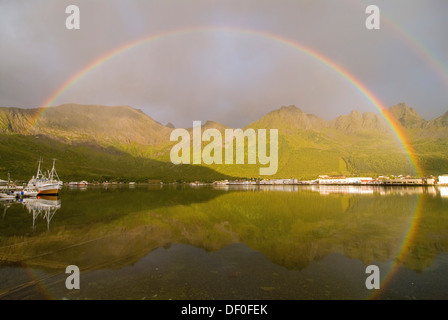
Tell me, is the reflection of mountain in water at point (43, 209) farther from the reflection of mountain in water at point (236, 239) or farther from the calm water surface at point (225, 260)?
the calm water surface at point (225, 260)

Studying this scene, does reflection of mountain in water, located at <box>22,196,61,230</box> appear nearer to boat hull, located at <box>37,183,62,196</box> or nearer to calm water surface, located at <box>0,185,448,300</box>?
calm water surface, located at <box>0,185,448,300</box>

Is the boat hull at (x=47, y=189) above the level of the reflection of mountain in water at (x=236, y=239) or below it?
above

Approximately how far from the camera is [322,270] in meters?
14.5

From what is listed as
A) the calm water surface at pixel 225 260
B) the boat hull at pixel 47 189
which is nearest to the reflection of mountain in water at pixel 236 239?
the calm water surface at pixel 225 260

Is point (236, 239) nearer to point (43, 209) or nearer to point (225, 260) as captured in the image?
point (225, 260)

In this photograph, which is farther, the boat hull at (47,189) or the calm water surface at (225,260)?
the boat hull at (47,189)

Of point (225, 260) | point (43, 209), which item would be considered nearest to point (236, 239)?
point (225, 260)

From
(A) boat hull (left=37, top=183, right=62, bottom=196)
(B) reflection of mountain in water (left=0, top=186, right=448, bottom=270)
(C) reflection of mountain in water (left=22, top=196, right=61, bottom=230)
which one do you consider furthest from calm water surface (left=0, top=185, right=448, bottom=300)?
(A) boat hull (left=37, top=183, right=62, bottom=196)
